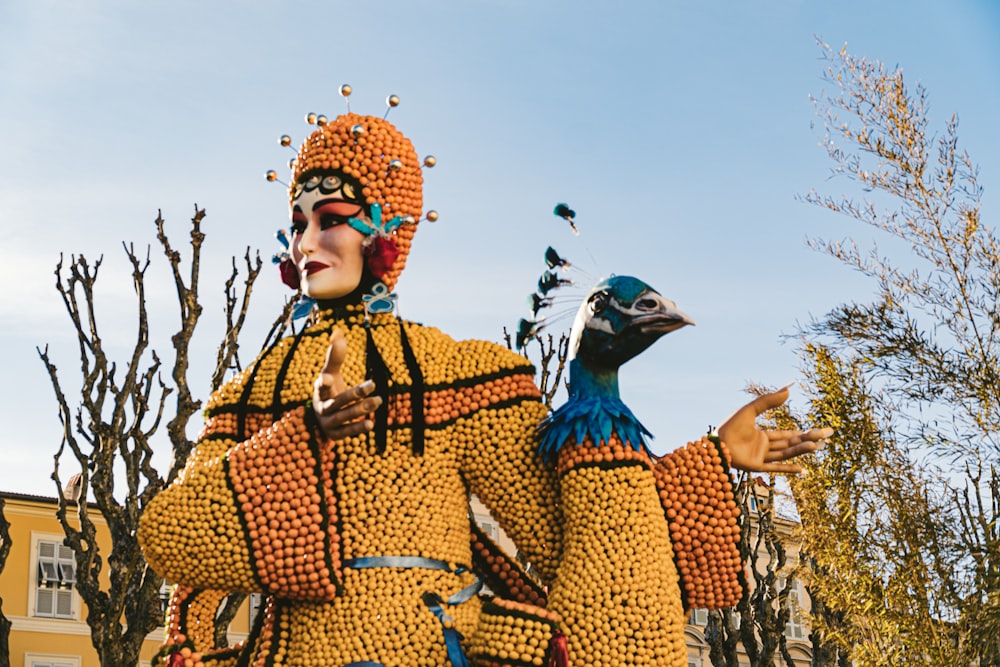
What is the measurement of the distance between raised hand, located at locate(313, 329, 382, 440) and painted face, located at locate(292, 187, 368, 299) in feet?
1.95

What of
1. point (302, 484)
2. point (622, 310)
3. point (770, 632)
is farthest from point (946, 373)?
point (770, 632)

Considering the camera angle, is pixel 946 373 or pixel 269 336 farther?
pixel 269 336

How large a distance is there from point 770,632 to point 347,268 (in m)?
9.98

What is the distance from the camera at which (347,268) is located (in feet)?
15.9

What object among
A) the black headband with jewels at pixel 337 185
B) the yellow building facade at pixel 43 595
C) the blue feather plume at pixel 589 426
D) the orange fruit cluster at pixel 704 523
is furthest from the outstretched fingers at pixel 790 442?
the yellow building facade at pixel 43 595

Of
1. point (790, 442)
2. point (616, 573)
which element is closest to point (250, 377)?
point (616, 573)

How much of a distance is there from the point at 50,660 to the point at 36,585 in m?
0.98

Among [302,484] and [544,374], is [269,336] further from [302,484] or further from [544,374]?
[302,484]

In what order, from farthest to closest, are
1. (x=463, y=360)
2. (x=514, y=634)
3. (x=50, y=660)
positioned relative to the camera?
(x=50, y=660) → (x=463, y=360) → (x=514, y=634)

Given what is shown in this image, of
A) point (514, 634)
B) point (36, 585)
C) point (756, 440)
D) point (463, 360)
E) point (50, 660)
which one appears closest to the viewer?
point (514, 634)

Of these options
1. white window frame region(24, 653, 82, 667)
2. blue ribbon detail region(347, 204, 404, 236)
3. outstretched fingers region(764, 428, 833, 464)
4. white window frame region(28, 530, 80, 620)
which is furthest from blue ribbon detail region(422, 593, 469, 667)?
white window frame region(24, 653, 82, 667)

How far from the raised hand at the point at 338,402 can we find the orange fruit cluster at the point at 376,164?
2.31 feet

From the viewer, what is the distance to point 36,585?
59.4 ft

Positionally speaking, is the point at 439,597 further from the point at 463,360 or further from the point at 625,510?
the point at 463,360
